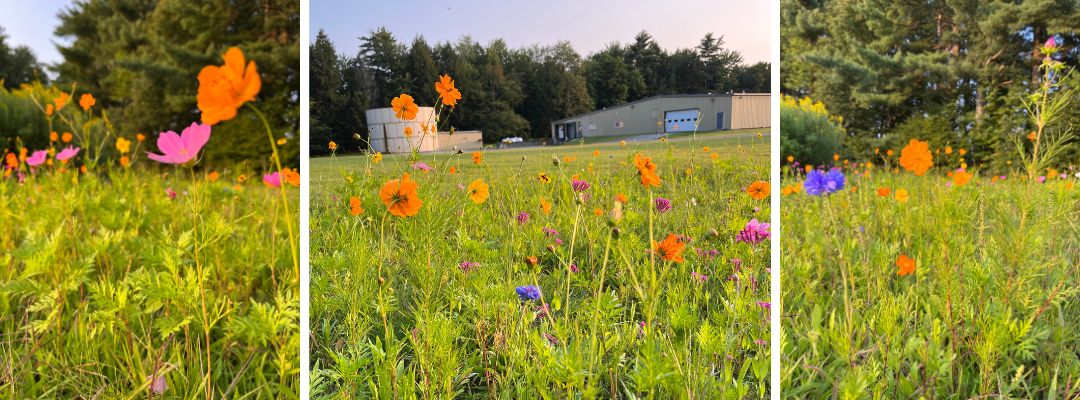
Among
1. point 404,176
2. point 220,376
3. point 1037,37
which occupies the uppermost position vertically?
point 1037,37

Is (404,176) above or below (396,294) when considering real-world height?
above

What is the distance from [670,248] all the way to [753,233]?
155 millimetres

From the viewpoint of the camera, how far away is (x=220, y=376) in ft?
3.86

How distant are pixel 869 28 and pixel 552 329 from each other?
16.8 feet

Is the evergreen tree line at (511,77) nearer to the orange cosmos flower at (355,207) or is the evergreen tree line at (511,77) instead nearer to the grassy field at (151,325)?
the orange cosmos flower at (355,207)

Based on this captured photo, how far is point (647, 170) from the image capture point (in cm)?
87

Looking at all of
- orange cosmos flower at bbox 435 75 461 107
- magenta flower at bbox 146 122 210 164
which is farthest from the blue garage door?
magenta flower at bbox 146 122 210 164

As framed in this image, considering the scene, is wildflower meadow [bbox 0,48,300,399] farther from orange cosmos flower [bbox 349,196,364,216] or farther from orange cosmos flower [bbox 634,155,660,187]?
orange cosmos flower [bbox 634,155,660,187]

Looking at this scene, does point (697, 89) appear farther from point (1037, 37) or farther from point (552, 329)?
point (1037, 37)

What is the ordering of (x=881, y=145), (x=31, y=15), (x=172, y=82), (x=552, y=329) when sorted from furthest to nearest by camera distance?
(x=172, y=82), (x=31, y=15), (x=881, y=145), (x=552, y=329)

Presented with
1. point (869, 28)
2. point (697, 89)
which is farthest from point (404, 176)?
point (869, 28)

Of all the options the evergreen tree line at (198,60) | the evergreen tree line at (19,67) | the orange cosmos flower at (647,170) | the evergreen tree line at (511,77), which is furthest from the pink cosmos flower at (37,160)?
the evergreen tree line at (19,67)

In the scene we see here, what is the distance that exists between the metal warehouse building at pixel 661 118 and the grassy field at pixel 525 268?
0.03m

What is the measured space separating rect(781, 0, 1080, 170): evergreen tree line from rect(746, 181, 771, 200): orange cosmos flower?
370 cm
